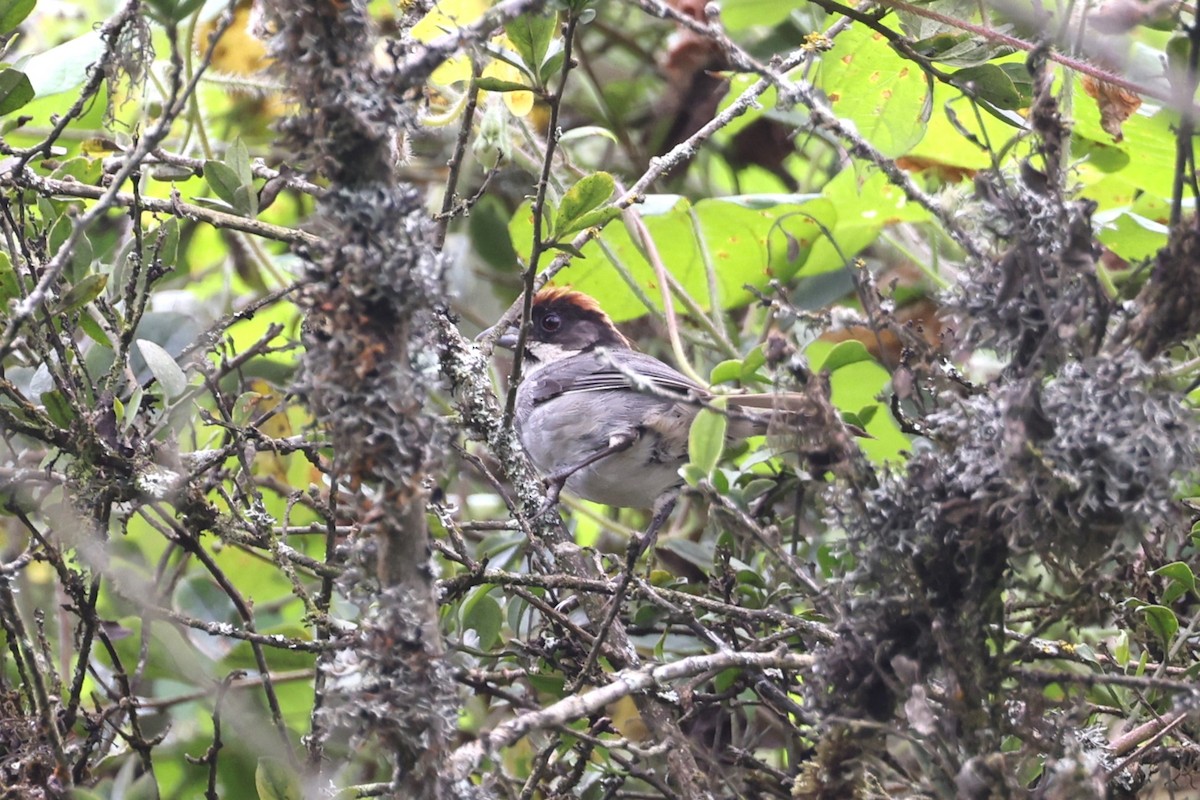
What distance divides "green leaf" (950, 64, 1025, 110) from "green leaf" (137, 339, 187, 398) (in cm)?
165

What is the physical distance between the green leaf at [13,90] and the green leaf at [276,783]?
1.36 metres

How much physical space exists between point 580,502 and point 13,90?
2.22 metres

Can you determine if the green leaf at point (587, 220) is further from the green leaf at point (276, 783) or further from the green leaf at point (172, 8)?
the green leaf at point (276, 783)

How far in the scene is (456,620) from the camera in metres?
2.55

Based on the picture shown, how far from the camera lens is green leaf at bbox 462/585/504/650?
98.5 inches

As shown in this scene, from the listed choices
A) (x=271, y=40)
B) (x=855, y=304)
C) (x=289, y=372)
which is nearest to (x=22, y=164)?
(x=271, y=40)

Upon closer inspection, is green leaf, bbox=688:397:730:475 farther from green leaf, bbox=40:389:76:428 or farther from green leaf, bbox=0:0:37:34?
green leaf, bbox=0:0:37:34

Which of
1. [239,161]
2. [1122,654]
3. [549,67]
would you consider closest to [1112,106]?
[1122,654]

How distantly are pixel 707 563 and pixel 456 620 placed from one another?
889 millimetres

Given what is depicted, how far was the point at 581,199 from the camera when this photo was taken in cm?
225

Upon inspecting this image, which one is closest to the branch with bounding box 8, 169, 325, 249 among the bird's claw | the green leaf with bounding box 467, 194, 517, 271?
the bird's claw

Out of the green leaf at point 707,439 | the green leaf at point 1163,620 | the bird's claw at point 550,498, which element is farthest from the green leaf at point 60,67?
the green leaf at point 1163,620

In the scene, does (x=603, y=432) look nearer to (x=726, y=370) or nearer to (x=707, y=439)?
(x=726, y=370)

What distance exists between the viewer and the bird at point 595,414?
13.1ft
